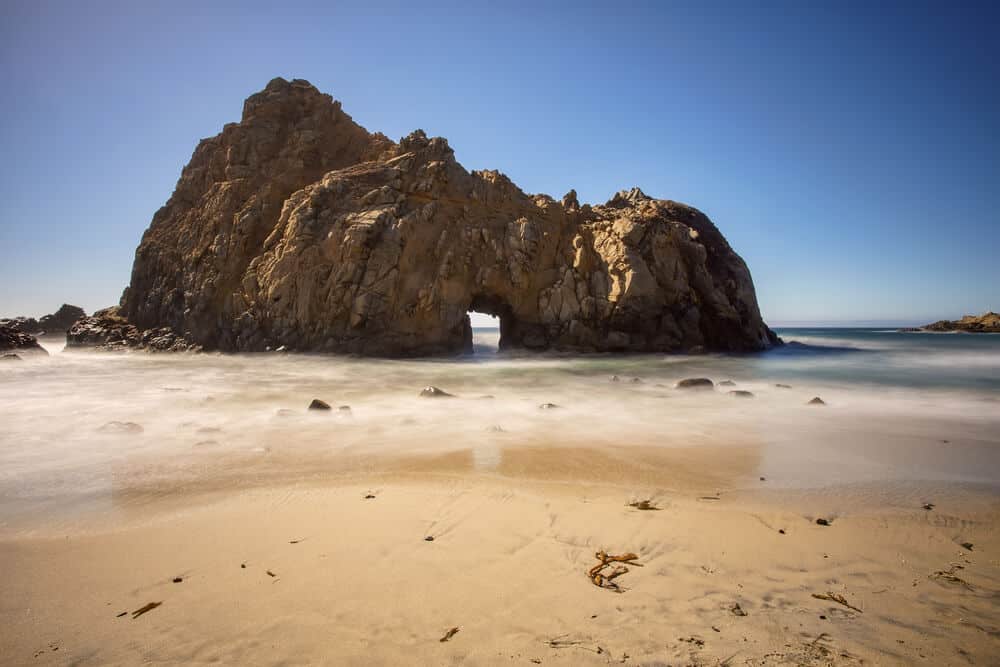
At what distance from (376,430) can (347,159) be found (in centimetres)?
1814

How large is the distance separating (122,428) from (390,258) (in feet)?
40.4

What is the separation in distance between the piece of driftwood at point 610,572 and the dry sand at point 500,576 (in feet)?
0.18

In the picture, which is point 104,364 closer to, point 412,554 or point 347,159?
point 347,159

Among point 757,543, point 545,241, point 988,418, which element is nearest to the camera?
point 757,543

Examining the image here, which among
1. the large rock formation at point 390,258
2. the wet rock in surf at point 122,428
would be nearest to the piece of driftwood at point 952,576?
the wet rock in surf at point 122,428

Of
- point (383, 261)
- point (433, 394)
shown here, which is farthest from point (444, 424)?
point (383, 261)

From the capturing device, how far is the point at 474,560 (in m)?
2.67

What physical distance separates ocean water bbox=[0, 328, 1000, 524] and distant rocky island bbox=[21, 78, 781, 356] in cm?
497

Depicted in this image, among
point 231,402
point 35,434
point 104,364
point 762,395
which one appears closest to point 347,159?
point 104,364

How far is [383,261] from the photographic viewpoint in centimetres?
1734

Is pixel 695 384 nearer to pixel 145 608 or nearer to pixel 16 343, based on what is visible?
pixel 145 608

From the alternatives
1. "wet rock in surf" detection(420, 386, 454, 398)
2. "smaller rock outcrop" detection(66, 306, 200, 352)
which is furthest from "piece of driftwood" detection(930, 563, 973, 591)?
"smaller rock outcrop" detection(66, 306, 200, 352)

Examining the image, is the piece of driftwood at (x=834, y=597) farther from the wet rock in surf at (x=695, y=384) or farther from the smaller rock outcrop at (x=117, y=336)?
the smaller rock outcrop at (x=117, y=336)

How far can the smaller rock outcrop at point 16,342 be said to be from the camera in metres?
18.3
